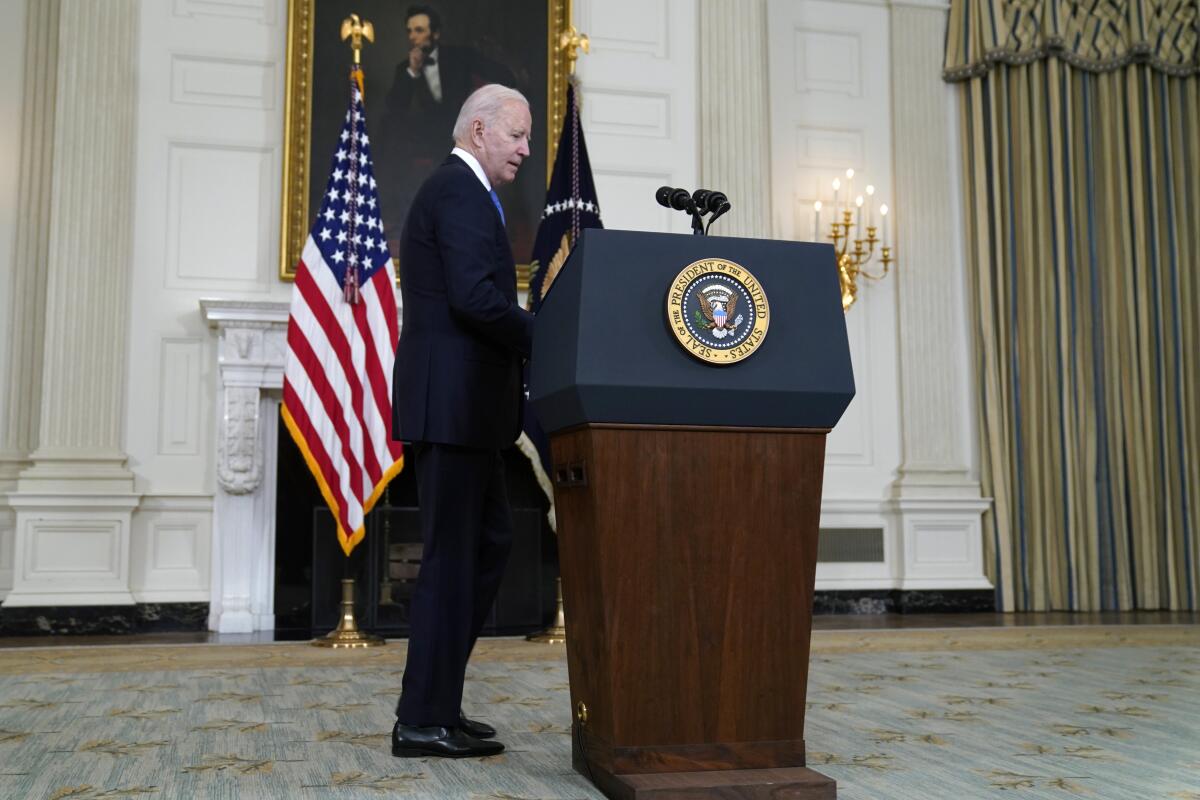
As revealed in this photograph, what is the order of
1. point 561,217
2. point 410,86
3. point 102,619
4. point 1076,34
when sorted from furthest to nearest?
Answer: point 1076,34 → point 410,86 → point 561,217 → point 102,619

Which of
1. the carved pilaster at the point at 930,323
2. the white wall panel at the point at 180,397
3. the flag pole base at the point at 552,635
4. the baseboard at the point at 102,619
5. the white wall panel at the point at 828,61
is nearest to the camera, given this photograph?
the flag pole base at the point at 552,635

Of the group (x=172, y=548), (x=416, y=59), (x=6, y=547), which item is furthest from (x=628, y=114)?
(x=6, y=547)

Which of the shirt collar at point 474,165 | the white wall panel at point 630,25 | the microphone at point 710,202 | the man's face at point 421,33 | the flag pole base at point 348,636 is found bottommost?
the flag pole base at point 348,636

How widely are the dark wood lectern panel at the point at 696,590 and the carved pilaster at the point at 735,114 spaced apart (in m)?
4.90

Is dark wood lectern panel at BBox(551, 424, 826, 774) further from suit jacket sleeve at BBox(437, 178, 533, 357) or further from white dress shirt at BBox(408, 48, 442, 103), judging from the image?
white dress shirt at BBox(408, 48, 442, 103)

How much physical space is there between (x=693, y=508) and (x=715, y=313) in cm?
39

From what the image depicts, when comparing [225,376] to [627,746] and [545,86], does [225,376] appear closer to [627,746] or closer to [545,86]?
[545,86]

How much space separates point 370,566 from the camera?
6352mm

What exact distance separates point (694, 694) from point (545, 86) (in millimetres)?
5375

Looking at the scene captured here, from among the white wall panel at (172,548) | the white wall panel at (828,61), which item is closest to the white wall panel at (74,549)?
the white wall panel at (172,548)

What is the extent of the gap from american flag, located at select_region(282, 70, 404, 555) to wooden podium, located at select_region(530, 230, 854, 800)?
11.1ft

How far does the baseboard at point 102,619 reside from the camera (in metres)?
5.77

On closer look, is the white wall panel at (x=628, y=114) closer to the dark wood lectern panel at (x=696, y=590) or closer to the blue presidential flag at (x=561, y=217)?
the blue presidential flag at (x=561, y=217)

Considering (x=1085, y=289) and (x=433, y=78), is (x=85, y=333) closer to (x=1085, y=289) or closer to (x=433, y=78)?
(x=433, y=78)
